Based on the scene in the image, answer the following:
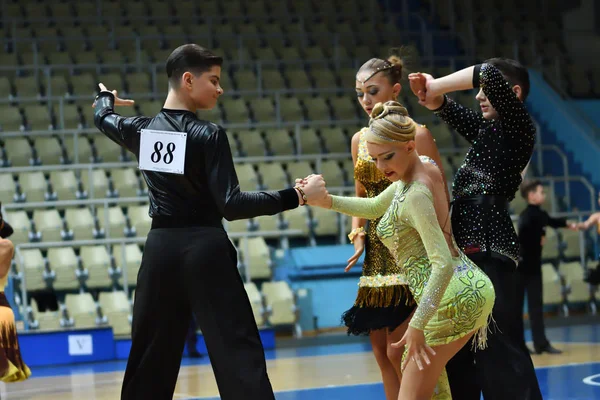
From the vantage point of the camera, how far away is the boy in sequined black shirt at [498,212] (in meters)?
4.09

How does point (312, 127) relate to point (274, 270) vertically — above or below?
above

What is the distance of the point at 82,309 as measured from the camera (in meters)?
9.95

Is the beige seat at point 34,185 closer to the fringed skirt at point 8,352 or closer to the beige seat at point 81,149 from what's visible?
the beige seat at point 81,149

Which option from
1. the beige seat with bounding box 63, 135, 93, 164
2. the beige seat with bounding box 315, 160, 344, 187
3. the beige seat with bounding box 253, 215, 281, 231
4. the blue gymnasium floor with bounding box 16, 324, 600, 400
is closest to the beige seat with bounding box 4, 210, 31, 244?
the beige seat with bounding box 63, 135, 93, 164

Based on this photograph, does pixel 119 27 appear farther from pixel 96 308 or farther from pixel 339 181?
pixel 96 308

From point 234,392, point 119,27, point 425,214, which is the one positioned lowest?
point 234,392

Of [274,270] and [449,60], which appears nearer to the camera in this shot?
[274,270]

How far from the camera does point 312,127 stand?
1309 cm

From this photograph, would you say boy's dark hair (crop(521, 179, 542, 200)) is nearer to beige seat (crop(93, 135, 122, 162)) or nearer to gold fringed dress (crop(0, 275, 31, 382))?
beige seat (crop(93, 135, 122, 162))

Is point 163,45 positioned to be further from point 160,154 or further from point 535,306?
point 160,154

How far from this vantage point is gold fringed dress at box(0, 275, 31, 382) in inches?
217

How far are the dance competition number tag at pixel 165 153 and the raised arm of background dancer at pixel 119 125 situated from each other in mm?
141

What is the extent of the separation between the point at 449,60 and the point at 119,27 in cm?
496

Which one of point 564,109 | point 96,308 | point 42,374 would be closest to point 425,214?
point 42,374
